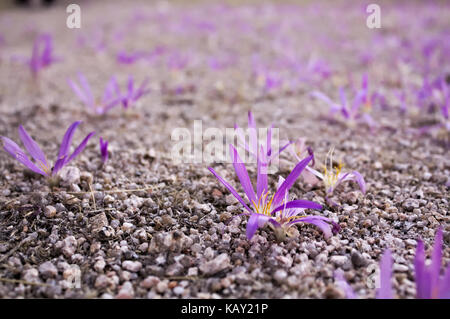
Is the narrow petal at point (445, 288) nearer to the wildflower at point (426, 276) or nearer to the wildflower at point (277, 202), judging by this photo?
the wildflower at point (426, 276)

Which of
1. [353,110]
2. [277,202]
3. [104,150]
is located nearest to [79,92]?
[104,150]

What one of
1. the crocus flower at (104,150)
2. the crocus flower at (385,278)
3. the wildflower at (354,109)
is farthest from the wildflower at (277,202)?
the wildflower at (354,109)

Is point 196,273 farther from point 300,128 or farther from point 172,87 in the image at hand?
point 172,87

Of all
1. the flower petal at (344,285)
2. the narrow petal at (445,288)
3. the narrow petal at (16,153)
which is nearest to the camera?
the narrow petal at (445,288)

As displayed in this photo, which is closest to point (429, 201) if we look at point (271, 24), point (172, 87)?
point (172, 87)

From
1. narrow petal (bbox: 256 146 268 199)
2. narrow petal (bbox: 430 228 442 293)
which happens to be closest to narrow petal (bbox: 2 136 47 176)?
narrow petal (bbox: 256 146 268 199)

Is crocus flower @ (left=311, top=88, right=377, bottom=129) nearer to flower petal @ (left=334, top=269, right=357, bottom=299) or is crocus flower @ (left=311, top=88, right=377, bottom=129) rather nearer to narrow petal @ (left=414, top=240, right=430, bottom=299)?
flower petal @ (left=334, top=269, right=357, bottom=299)

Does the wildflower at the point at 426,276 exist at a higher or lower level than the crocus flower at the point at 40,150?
lower

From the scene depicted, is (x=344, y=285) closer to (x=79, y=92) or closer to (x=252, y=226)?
(x=252, y=226)
